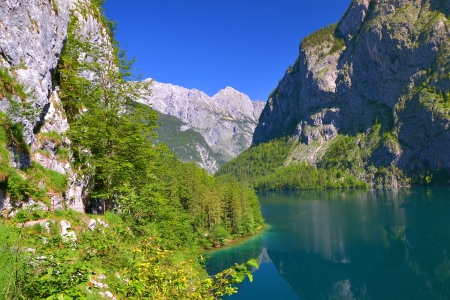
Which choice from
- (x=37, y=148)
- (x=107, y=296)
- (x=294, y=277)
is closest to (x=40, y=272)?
(x=107, y=296)

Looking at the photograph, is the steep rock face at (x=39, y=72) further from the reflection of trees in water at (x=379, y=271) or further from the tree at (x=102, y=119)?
the reflection of trees in water at (x=379, y=271)

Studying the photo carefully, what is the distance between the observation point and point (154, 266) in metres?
6.32

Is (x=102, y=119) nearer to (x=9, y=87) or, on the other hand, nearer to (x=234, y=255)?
(x=9, y=87)

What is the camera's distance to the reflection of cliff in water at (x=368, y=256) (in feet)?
123

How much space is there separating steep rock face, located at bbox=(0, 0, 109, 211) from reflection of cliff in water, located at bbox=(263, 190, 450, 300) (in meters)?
34.6

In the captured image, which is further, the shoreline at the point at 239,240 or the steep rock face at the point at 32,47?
the shoreline at the point at 239,240

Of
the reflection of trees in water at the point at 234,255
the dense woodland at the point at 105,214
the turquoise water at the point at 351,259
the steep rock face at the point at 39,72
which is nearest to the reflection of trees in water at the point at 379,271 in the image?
the turquoise water at the point at 351,259

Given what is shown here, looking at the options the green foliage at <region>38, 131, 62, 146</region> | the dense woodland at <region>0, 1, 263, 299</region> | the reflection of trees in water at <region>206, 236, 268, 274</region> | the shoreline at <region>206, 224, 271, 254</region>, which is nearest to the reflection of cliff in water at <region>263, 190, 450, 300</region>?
the reflection of trees in water at <region>206, 236, 268, 274</region>

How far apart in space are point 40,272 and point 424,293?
4195 cm

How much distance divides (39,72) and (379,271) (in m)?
47.3

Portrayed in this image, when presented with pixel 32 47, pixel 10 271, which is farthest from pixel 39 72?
pixel 10 271

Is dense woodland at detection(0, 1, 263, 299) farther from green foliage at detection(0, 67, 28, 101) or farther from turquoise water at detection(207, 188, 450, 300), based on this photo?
turquoise water at detection(207, 188, 450, 300)

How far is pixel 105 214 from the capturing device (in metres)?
17.2

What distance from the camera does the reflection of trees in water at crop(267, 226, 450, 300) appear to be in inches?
1428
